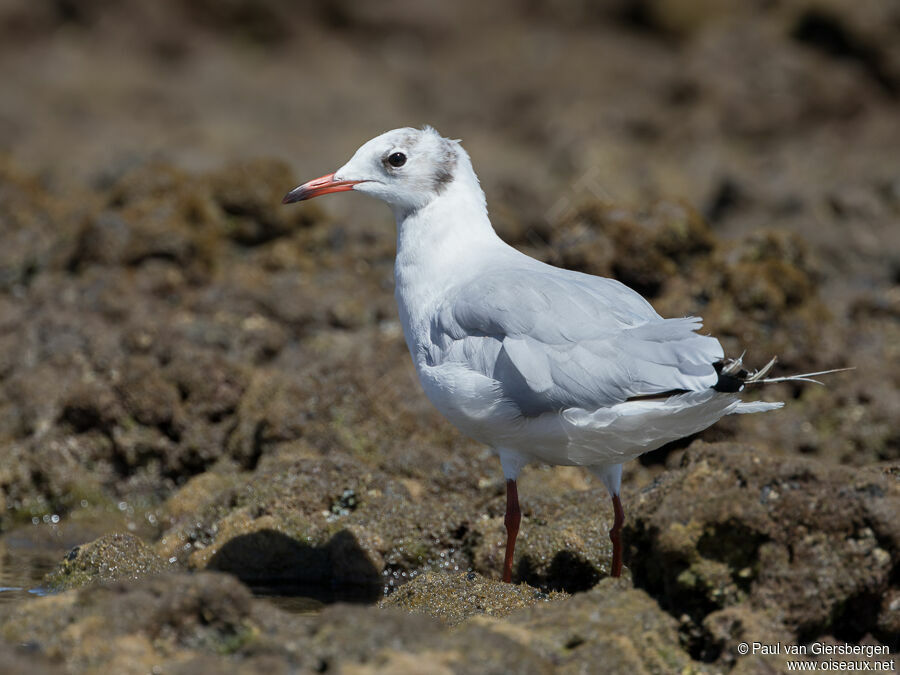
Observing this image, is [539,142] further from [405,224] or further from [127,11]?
[405,224]

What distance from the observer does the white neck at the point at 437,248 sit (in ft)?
18.6

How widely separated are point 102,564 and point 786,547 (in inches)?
122

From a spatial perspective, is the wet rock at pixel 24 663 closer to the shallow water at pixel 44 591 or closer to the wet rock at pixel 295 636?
the wet rock at pixel 295 636

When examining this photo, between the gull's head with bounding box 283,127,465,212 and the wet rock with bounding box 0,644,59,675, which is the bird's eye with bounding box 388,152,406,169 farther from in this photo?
the wet rock with bounding box 0,644,59,675

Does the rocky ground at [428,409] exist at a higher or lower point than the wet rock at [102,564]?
higher

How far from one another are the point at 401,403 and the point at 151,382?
5.54ft

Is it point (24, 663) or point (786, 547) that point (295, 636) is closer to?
point (24, 663)

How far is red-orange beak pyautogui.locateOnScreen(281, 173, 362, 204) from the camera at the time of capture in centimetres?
609

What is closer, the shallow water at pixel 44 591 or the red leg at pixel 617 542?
the red leg at pixel 617 542

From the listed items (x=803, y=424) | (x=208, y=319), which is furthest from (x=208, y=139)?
(x=803, y=424)

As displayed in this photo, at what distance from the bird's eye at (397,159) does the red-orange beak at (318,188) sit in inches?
8.5

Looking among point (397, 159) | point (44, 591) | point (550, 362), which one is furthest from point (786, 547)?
point (44, 591)

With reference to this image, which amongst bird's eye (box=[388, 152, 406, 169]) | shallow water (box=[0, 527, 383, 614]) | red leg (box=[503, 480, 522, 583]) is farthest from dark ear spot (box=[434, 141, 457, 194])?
shallow water (box=[0, 527, 383, 614])

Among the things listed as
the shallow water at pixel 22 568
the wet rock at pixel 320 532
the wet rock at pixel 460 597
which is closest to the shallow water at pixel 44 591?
the shallow water at pixel 22 568
